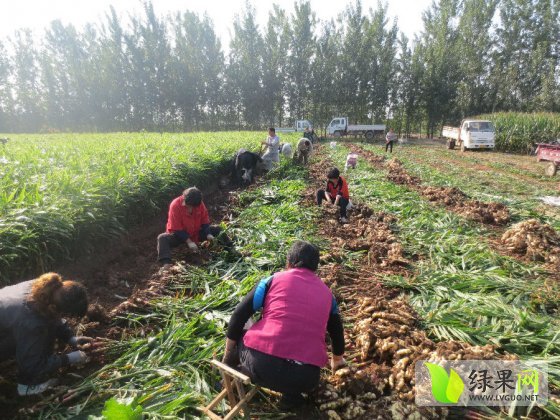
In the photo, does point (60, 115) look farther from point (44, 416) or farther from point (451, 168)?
point (44, 416)

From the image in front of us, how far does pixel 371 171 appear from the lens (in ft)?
37.2

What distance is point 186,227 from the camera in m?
4.58

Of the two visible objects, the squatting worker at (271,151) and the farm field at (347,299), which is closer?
the farm field at (347,299)

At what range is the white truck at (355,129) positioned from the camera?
29922 mm

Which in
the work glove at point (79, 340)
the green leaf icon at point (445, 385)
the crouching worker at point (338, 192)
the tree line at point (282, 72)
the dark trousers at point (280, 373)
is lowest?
the work glove at point (79, 340)

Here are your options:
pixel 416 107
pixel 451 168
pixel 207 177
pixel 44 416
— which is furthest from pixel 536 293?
pixel 416 107

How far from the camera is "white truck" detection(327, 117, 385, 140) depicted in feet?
98.2

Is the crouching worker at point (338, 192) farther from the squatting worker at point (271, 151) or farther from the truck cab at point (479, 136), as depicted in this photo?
the truck cab at point (479, 136)

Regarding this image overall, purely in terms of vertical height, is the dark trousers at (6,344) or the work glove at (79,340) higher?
the dark trousers at (6,344)

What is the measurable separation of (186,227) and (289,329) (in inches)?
116

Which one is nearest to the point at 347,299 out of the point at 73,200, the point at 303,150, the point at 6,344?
the point at 6,344

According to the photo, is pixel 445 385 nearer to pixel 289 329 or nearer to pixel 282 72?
pixel 289 329

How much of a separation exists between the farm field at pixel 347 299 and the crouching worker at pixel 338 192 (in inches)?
13.7

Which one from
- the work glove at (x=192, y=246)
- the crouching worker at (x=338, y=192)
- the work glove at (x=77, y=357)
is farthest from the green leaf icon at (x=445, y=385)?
the crouching worker at (x=338, y=192)
